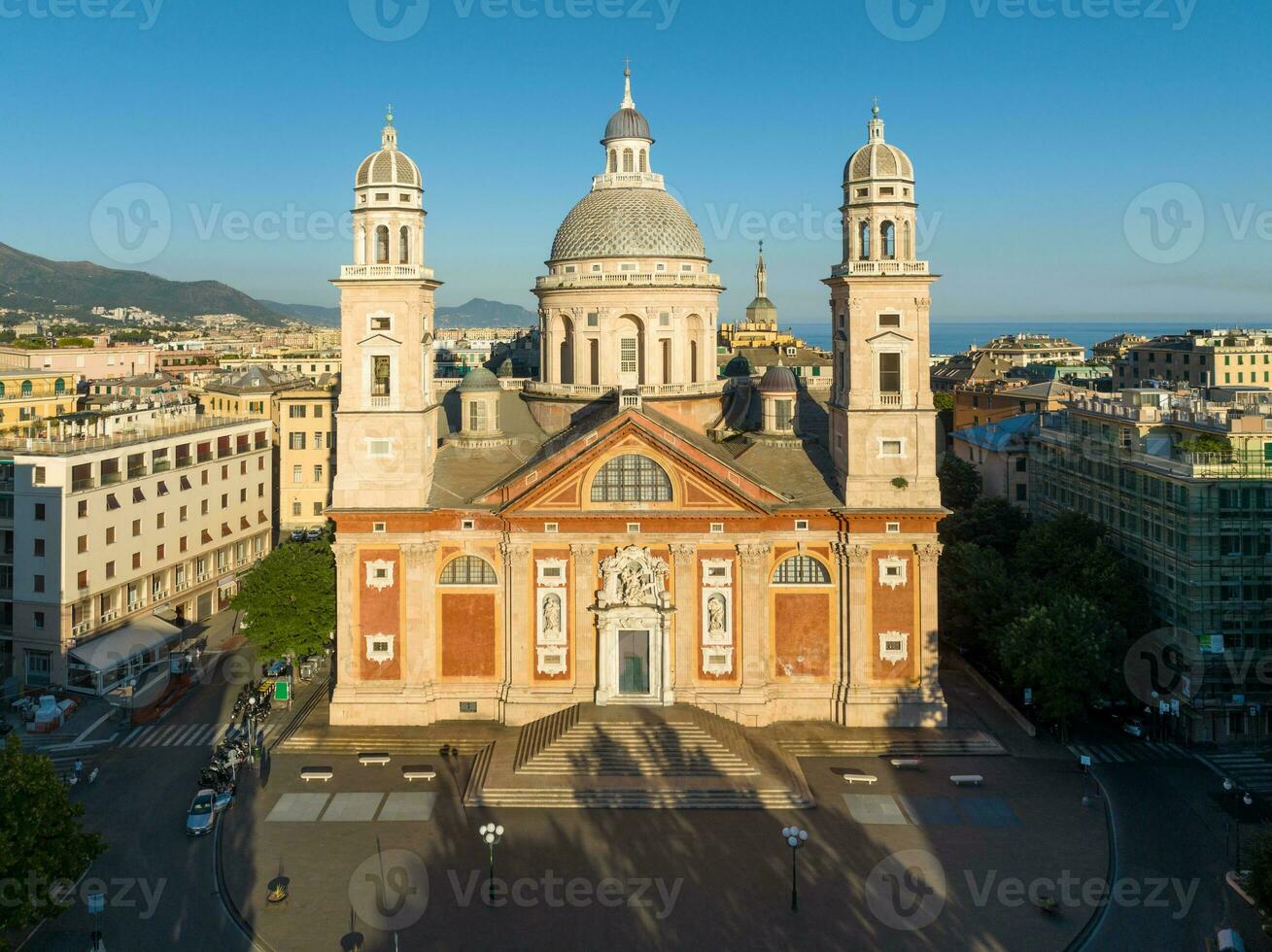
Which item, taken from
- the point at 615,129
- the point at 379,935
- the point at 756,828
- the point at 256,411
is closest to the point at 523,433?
the point at 615,129

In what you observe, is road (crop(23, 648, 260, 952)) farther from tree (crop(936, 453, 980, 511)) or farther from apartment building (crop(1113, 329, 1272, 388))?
apartment building (crop(1113, 329, 1272, 388))

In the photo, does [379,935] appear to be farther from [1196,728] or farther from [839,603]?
[1196,728]

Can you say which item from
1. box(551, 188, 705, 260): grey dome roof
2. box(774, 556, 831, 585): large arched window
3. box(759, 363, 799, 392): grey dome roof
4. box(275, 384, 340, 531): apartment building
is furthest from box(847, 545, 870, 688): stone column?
box(275, 384, 340, 531): apartment building

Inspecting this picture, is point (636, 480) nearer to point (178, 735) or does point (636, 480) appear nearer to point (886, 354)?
point (886, 354)

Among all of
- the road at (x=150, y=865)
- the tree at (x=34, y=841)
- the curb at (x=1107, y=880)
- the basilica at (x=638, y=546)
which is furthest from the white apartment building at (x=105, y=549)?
the curb at (x=1107, y=880)

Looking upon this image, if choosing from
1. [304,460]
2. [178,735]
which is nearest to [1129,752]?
[178,735]

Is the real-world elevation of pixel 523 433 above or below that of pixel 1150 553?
above
